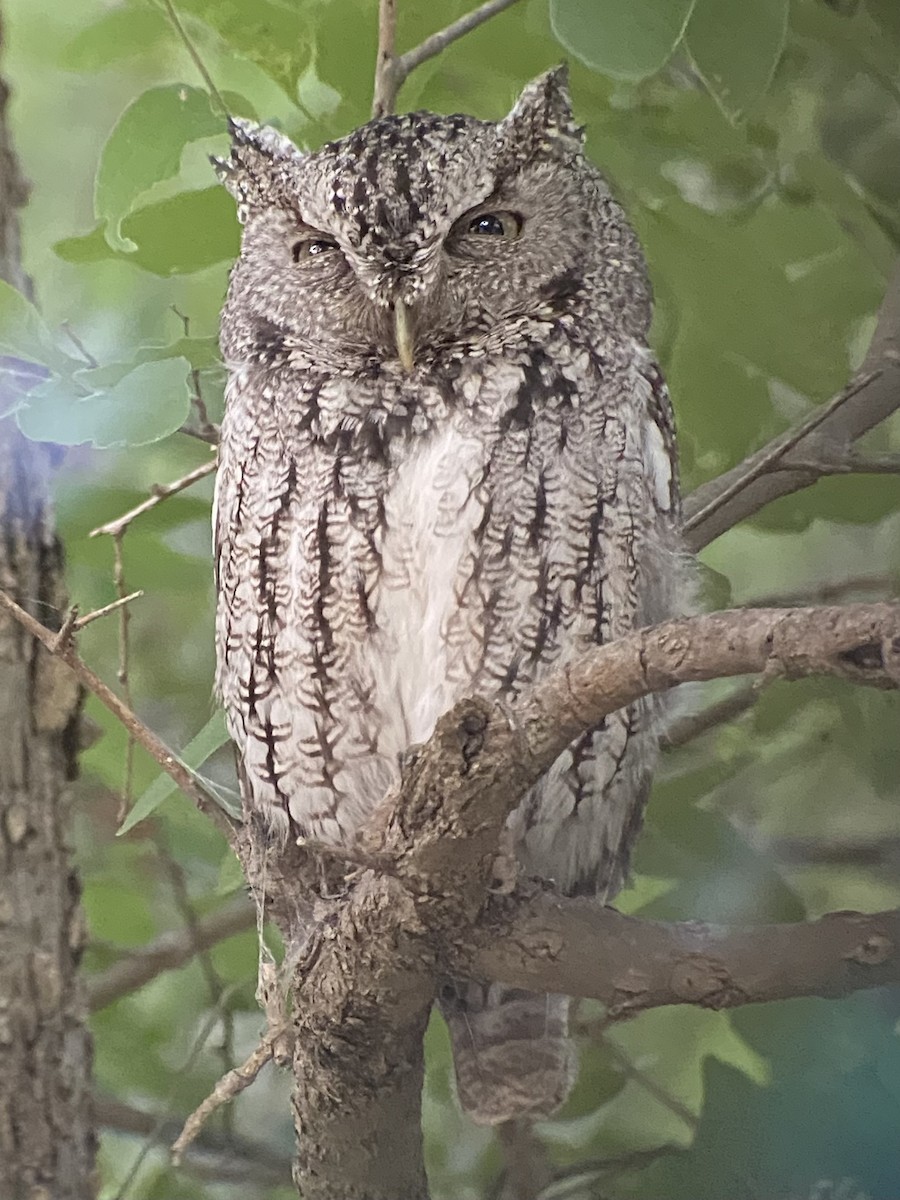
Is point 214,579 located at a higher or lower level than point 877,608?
higher

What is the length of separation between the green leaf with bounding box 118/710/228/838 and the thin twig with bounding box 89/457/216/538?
0.69 feet

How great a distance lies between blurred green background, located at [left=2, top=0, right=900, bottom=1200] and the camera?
3.76ft

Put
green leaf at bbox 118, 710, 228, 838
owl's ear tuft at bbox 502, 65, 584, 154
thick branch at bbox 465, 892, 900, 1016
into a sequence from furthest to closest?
green leaf at bbox 118, 710, 228, 838 < owl's ear tuft at bbox 502, 65, 584, 154 < thick branch at bbox 465, 892, 900, 1016

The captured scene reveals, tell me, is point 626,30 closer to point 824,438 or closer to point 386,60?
point 386,60

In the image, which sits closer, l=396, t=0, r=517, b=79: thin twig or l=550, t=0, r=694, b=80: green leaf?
l=550, t=0, r=694, b=80: green leaf

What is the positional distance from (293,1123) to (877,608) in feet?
2.45

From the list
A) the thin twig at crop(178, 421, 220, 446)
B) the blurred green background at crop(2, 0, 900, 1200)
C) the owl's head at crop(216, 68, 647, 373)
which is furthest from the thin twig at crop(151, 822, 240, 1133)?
the owl's head at crop(216, 68, 647, 373)

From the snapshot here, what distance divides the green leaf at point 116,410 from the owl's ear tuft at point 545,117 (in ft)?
1.23

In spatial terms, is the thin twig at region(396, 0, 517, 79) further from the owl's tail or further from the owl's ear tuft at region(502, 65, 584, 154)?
the owl's tail

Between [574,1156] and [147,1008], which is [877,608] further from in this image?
[147,1008]

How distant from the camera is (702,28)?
1255 millimetres

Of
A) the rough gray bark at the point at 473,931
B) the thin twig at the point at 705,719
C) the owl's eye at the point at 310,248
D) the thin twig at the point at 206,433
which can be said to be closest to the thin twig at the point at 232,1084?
the rough gray bark at the point at 473,931

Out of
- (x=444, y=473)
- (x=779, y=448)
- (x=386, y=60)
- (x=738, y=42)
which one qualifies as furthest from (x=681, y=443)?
(x=386, y=60)

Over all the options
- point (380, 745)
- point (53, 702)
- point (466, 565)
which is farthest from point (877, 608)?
point (53, 702)
